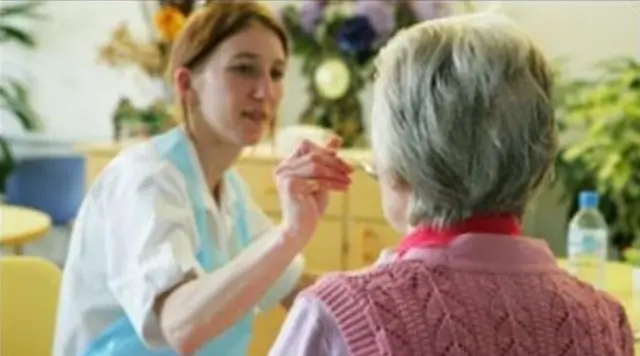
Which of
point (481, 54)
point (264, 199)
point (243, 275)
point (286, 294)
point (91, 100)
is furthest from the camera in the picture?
point (91, 100)

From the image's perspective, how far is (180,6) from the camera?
13.6 ft

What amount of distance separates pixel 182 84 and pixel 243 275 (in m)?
0.44

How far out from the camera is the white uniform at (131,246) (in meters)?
1.60

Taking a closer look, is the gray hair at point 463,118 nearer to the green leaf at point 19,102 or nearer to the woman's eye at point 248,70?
the woman's eye at point 248,70

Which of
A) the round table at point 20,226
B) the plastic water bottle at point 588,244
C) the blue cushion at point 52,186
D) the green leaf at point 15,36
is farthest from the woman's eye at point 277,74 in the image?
the green leaf at point 15,36

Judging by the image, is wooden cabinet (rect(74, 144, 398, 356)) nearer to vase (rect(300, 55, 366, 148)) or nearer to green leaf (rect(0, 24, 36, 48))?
vase (rect(300, 55, 366, 148))

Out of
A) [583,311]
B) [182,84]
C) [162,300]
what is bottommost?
[162,300]

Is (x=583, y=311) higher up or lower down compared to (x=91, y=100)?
higher up

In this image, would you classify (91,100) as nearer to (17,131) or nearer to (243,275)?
(17,131)

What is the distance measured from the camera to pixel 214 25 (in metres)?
1.82

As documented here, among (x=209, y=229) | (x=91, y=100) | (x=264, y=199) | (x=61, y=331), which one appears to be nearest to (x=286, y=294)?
(x=209, y=229)

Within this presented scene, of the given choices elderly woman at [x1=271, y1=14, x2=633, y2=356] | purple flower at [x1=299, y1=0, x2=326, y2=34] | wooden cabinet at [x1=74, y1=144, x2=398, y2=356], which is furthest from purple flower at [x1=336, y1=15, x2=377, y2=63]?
elderly woman at [x1=271, y1=14, x2=633, y2=356]

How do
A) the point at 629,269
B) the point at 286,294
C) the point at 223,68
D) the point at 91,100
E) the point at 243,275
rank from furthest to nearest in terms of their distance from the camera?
1. the point at 91,100
2. the point at 629,269
3. the point at 286,294
4. the point at 223,68
5. the point at 243,275

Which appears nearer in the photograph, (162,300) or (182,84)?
(162,300)
